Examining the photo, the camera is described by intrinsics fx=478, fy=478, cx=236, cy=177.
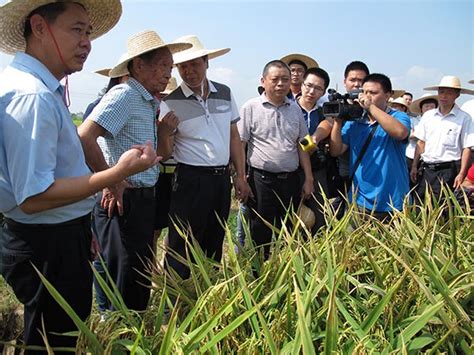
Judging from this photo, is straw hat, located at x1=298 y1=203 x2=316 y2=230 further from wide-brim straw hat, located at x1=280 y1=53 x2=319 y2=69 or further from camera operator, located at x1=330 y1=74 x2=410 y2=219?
wide-brim straw hat, located at x1=280 y1=53 x2=319 y2=69

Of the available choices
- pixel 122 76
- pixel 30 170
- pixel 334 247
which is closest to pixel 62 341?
pixel 30 170

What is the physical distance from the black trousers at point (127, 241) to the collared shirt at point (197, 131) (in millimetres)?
686

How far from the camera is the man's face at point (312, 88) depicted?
4.09 meters

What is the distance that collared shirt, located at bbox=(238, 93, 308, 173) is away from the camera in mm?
3775

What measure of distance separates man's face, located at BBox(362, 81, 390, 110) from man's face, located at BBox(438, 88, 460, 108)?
205cm

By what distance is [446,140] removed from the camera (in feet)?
16.2

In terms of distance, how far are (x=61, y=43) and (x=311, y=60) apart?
370 centimetres

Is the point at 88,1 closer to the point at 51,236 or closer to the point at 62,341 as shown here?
the point at 51,236

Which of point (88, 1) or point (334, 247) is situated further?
point (88, 1)

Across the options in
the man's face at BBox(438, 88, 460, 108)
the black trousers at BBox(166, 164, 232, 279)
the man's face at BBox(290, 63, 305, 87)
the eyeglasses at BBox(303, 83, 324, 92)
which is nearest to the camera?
the black trousers at BBox(166, 164, 232, 279)

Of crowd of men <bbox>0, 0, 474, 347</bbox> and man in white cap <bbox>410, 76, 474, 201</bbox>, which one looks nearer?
crowd of men <bbox>0, 0, 474, 347</bbox>

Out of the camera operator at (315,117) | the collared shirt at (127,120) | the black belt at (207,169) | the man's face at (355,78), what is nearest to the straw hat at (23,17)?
the collared shirt at (127,120)

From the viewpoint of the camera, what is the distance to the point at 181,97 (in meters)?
3.32

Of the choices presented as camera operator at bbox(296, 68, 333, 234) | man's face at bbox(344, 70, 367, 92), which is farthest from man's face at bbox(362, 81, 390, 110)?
man's face at bbox(344, 70, 367, 92)
